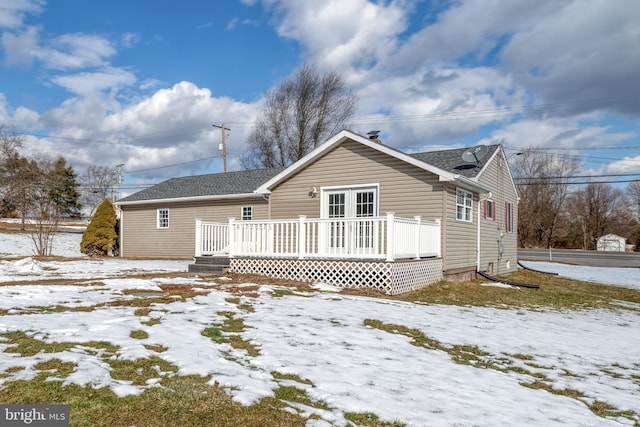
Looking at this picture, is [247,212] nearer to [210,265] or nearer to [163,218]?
[163,218]

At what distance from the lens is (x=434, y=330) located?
6.83m

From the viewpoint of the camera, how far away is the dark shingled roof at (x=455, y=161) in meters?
14.8

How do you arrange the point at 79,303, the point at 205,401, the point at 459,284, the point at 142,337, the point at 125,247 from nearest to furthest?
the point at 205,401
the point at 142,337
the point at 79,303
the point at 459,284
the point at 125,247

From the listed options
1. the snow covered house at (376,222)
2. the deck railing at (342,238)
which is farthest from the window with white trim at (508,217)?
the deck railing at (342,238)

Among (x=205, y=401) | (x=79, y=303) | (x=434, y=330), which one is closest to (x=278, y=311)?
(x=434, y=330)

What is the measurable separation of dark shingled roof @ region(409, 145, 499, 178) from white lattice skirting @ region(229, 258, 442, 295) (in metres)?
3.45

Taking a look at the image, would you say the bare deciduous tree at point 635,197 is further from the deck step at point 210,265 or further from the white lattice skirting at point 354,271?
the deck step at point 210,265

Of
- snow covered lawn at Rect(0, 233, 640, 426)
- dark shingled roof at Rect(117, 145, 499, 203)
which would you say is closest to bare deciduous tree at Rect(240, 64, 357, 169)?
dark shingled roof at Rect(117, 145, 499, 203)

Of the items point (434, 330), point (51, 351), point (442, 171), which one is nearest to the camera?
point (51, 351)

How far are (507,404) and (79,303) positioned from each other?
6.57 metres

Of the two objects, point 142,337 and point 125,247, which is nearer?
point 142,337

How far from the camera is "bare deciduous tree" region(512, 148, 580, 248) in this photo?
49.4 m

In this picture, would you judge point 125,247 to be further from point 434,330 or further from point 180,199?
point 434,330

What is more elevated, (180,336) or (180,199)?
(180,199)
